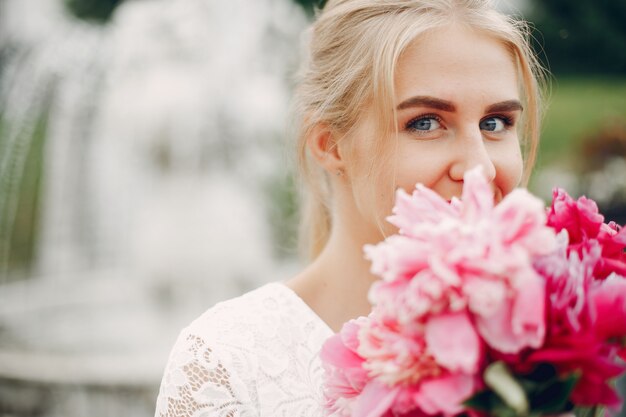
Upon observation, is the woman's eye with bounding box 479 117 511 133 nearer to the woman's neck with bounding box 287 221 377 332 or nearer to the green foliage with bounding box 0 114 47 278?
the woman's neck with bounding box 287 221 377 332

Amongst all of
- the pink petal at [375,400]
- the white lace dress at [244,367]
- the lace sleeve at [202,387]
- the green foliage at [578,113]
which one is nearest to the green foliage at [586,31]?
the green foliage at [578,113]

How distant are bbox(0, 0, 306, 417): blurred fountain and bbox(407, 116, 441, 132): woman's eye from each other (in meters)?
3.80

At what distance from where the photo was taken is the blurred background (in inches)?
217

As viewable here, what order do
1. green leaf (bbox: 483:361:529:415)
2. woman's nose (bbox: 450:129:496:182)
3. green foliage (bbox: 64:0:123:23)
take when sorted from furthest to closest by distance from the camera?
green foliage (bbox: 64:0:123:23) → woman's nose (bbox: 450:129:496:182) → green leaf (bbox: 483:361:529:415)

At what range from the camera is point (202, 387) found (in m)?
1.63

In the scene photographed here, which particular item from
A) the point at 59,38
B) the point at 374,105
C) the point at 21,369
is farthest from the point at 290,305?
the point at 59,38

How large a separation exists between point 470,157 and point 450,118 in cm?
10

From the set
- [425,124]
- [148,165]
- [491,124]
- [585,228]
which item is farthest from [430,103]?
[148,165]

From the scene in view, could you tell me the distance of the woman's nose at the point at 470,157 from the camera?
1.59m

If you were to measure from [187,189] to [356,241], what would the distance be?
3841mm

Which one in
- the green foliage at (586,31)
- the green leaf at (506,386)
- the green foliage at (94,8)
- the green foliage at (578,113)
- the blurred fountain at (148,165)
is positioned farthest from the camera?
the green foliage at (94,8)

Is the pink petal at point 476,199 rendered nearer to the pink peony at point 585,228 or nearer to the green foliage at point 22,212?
the pink peony at point 585,228

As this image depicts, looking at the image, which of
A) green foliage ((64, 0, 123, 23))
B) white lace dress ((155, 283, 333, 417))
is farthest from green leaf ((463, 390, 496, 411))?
green foliage ((64, 0, 123, 23))

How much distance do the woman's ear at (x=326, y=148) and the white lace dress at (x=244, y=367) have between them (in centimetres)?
39
